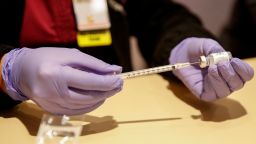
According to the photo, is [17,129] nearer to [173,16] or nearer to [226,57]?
[226,57]

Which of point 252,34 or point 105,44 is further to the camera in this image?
point 252,34

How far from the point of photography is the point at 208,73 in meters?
0.70

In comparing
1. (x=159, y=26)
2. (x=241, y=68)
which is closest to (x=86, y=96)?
(x=241, y=68)

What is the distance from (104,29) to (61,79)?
14.3 inches

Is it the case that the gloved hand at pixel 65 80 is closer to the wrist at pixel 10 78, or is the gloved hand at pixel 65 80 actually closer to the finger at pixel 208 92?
the wrist at pixel 10 78

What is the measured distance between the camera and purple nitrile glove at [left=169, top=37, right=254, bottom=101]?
67 cm

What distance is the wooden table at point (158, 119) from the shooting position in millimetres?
642

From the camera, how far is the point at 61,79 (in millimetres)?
608

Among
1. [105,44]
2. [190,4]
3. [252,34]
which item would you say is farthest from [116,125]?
[252,34]

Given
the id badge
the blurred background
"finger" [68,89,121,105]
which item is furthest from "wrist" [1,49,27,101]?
the blurred background

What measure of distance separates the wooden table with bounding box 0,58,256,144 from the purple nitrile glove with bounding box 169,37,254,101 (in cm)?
3

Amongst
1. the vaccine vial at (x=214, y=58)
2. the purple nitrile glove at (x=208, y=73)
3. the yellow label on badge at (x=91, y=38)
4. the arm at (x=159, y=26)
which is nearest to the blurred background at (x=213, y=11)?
the arm at (x=159, y=26)

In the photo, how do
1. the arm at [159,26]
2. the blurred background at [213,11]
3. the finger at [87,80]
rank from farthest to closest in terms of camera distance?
the blurred background at [213,11] → the arm at [159,26] → the finger at [87,80]

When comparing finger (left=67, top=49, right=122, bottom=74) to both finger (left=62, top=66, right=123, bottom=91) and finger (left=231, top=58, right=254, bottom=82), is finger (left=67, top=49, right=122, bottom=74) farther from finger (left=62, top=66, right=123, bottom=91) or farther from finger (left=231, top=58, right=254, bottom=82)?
finger (left=231, top=58, right=254, bottom=82)
